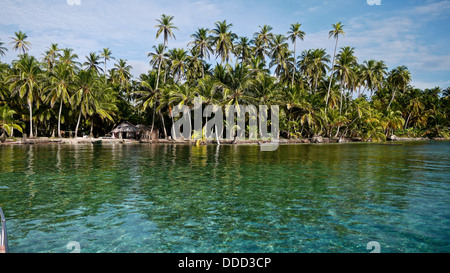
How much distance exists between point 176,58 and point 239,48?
51.9 feet

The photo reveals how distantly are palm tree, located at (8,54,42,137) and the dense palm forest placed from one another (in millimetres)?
158

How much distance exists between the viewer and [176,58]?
57562 millimetres

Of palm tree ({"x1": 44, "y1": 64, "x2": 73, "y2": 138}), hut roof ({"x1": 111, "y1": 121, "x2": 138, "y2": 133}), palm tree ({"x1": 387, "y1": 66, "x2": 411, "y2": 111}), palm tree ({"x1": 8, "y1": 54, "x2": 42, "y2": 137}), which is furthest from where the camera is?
palm tree ({"x1": 387, "y1": 66, "x2": 411, "y2": 111})

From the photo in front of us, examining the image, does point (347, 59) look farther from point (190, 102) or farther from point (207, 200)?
point (207, 200)

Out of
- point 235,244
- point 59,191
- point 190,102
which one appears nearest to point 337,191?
point 235,244

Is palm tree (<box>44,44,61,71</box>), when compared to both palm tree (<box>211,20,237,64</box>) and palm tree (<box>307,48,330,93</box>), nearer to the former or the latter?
palm tree (<box>211,20,237,64</box>)

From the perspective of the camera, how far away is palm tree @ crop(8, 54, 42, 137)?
44812mm

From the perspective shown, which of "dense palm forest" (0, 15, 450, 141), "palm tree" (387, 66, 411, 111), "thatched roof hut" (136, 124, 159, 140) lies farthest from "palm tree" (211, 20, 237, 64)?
"palm tree" (387, 66, 411, 111)

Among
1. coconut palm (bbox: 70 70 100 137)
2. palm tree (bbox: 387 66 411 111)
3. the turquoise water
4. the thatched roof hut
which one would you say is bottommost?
the turquoise water

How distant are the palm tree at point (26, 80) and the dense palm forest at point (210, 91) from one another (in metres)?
0.16

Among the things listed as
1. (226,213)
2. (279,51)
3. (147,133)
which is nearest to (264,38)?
(279,51)

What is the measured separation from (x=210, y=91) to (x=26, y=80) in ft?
98.2

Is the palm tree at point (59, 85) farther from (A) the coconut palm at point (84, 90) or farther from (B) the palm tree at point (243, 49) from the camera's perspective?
(B) the palm tree at point (243, 49)

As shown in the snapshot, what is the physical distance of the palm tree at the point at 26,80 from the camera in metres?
44.8
